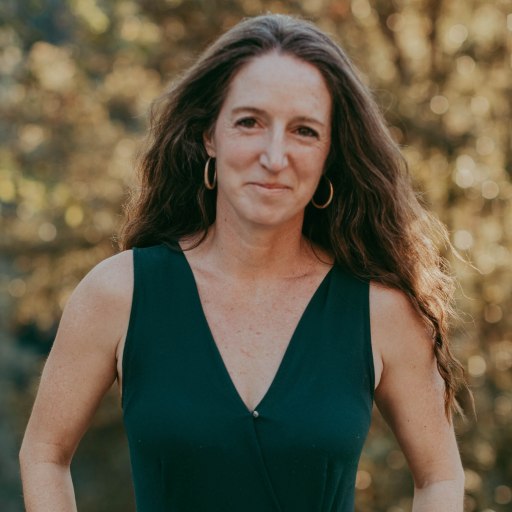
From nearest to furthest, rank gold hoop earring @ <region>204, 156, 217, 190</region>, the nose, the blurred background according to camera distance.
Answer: the nose, gold hoop earring @ <region>204, 156, 217, 190</region>, the blurred background

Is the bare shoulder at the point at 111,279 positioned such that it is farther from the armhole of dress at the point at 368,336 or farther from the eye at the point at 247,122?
the armhole of dress at the point at 368,336

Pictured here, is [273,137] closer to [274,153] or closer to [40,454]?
[274,153]

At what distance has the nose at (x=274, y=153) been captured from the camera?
Result: 2.83m

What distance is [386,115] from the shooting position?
815 centimetres

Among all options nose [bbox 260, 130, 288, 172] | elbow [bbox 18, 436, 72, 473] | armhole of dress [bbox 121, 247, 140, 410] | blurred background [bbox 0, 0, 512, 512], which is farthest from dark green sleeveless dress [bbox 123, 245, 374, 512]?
blurred background [bbox 0, 0, 512, 512]

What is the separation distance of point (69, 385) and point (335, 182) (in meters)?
0.94

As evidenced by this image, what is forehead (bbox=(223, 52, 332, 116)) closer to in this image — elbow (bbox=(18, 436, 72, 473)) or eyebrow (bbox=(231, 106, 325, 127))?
eyebrow (bbox=(231, 106, 325, 127))

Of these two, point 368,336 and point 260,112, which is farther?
point 368,336

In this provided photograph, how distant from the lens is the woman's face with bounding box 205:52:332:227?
286 centimetres

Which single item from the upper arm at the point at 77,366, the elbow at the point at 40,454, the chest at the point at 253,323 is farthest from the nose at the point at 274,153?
the elbow at the point at 40,454

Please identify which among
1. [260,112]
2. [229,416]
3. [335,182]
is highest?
[260,112]

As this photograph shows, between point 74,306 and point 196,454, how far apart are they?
498mm

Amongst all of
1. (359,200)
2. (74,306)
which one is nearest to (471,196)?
(359,200)

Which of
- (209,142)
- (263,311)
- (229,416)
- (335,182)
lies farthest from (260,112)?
(229,416)
